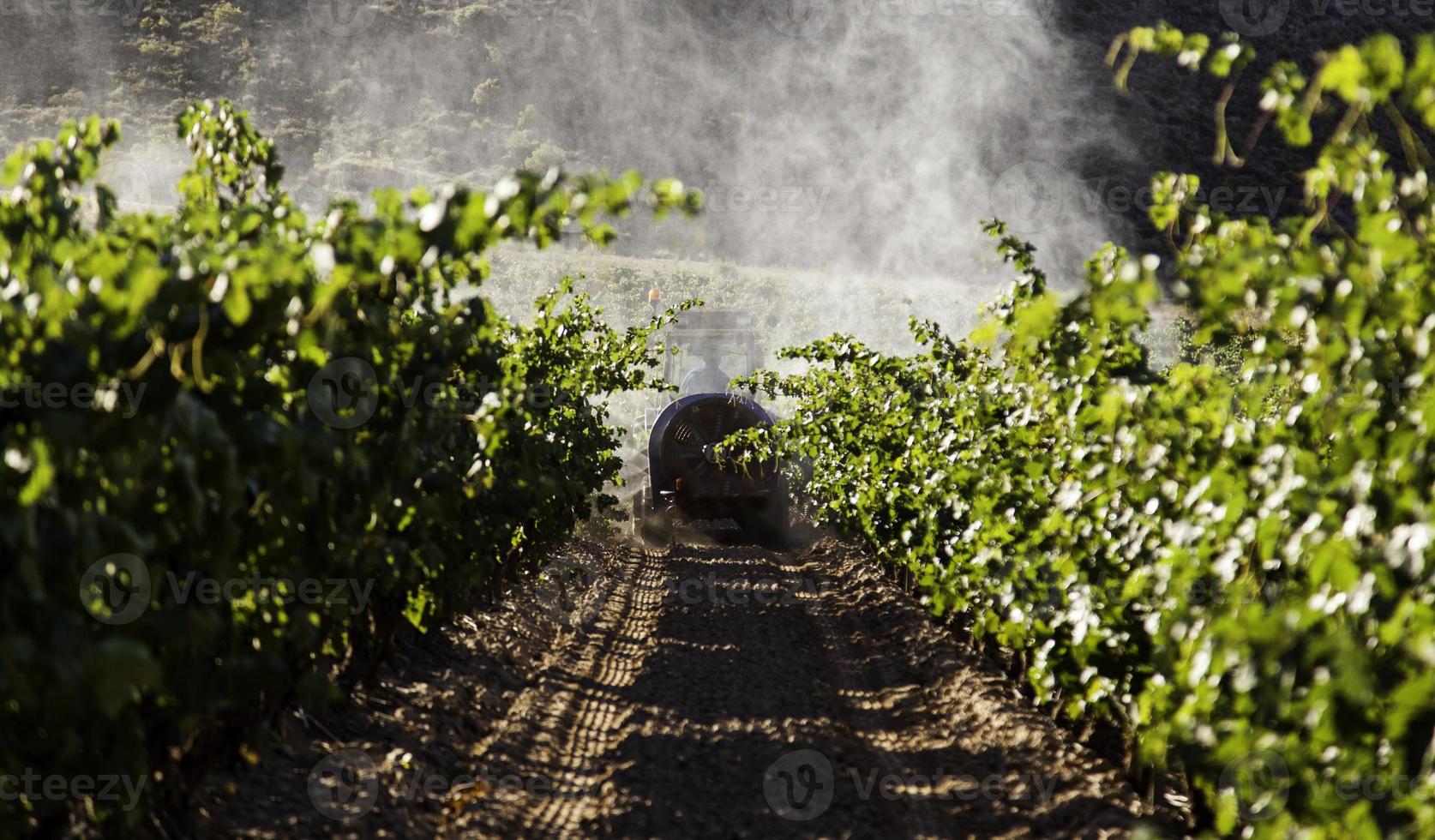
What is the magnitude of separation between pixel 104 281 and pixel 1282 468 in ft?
9.80

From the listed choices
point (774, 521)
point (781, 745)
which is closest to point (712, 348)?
point (774, 521)

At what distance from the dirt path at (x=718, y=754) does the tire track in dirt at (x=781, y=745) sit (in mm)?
13

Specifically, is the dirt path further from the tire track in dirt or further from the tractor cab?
the tractor cab

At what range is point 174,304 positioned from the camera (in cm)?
275

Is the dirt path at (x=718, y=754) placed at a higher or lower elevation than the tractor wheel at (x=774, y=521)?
lower

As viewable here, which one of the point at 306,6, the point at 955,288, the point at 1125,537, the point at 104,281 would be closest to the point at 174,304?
the point at 104,281

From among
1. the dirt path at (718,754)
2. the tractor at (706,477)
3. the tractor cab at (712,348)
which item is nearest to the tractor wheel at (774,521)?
the tractor at (706,477)

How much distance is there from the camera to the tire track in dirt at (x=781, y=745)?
4863mm

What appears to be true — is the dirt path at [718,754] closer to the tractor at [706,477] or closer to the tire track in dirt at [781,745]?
the tire track in dirt at [781,745]

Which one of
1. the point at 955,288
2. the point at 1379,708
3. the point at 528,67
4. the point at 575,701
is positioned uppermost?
the point at 528,67

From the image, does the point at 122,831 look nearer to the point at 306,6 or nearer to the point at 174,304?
the point at 174,304

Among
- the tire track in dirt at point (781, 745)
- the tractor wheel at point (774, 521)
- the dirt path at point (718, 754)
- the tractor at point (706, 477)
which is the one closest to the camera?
the dirt path at point (718, 754)

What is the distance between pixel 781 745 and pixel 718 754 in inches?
11.6

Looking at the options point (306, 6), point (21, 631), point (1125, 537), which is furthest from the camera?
point (306, 6)
